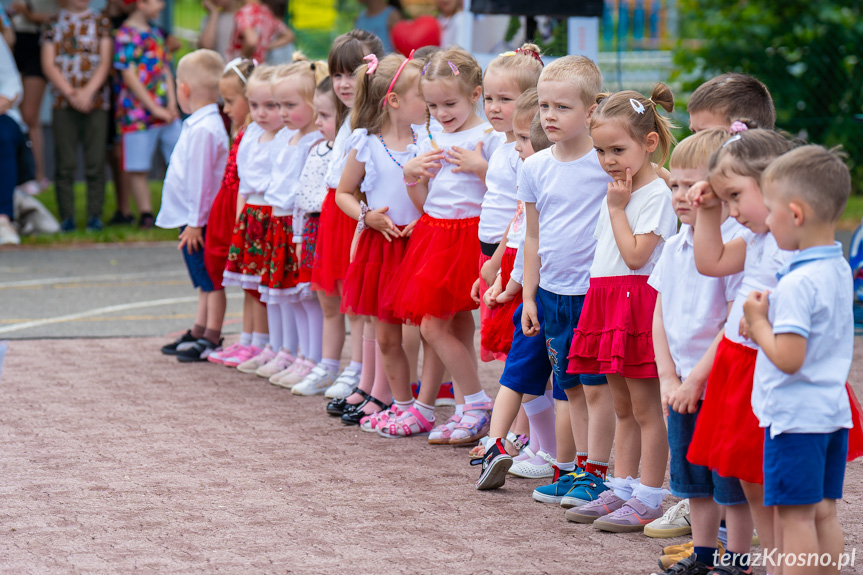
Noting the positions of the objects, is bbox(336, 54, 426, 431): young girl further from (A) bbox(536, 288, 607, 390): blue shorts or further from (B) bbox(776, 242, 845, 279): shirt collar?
(B) bbox(776, 242, 845, 279): shirt collar

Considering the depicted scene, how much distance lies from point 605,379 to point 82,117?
31.7 ft

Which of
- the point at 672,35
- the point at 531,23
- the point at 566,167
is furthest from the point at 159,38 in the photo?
the point at 672,35

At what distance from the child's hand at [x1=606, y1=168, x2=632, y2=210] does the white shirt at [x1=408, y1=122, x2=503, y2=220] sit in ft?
4.15

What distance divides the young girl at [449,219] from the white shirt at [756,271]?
78.1 inches

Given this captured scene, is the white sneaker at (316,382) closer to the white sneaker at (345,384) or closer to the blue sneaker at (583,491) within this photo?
the white sneaker at (345,384)

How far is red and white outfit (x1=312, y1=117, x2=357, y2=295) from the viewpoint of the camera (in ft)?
19.5

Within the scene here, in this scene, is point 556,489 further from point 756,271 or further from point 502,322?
point 756,271

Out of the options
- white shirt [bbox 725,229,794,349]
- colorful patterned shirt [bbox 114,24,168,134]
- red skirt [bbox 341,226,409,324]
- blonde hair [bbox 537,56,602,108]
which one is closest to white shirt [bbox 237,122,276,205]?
red skirt [bbox 341,226,409,324]

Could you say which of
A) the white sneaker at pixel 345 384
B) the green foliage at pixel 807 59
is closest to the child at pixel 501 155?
the white sneaker at pixel 345 384

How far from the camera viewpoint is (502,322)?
4930 millimetres

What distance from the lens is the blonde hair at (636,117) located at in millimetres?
3971

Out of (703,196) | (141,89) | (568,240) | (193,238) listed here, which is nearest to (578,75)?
(568,240)

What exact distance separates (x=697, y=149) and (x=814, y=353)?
818mm

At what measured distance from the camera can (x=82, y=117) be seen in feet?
40.7
